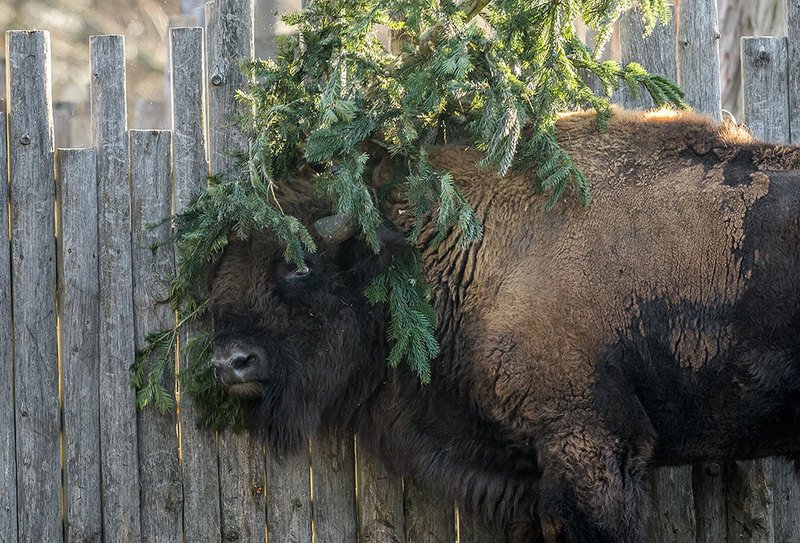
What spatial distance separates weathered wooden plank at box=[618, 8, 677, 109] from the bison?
83cm

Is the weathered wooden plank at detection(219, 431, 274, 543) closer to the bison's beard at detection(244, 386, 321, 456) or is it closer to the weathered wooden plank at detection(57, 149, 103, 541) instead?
the bison's beard at detection(244, 386, 321, 456)

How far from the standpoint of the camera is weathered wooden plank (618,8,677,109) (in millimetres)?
5211

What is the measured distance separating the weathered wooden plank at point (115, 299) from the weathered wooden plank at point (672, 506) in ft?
8.64

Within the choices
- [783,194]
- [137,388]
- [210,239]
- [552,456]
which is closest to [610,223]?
[783,194]

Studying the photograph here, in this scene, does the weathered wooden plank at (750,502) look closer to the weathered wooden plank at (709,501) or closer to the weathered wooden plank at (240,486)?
the weathered wooden plank at (709,501)

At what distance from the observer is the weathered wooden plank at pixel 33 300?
4.77 m

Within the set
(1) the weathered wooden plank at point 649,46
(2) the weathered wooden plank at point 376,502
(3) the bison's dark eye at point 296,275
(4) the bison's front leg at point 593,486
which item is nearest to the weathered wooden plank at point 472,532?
(2) the weathered wooden plank at point 376,502

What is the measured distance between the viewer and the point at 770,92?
17.2 ft

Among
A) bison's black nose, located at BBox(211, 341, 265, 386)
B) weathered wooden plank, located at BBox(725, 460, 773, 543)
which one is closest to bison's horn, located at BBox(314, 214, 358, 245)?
bison's black nose, located at BBox(211, 341, 265, 386)

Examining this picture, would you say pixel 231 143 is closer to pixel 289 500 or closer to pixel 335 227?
pixel 335 227

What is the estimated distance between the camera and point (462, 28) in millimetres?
4246

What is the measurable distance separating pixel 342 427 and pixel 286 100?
154 cm

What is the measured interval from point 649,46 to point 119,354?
313 centimetres

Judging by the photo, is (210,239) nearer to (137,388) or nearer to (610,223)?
(137,388)
